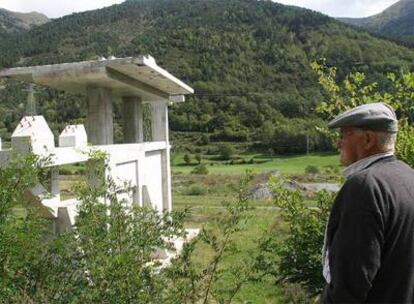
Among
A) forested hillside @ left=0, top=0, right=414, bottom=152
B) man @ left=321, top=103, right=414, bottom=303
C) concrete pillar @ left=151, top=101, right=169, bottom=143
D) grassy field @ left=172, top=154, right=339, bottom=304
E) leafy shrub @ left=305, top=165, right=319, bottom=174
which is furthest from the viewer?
forested hillside @ left=0, top=0, right=414, bottom=152

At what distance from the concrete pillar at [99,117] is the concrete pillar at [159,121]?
19.2ft

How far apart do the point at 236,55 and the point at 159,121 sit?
310 feet

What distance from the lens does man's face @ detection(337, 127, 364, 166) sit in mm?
2584

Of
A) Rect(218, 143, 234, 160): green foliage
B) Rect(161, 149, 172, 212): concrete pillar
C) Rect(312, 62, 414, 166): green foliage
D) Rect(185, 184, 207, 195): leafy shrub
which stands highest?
Rect(312, 62, 414, 166): green foliage

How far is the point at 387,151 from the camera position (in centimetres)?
258

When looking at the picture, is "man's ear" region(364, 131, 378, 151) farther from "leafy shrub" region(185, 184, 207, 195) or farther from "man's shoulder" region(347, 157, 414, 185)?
"leafy shrub" region(185, 184, 207, 195)

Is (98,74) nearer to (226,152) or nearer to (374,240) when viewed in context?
(374,240)

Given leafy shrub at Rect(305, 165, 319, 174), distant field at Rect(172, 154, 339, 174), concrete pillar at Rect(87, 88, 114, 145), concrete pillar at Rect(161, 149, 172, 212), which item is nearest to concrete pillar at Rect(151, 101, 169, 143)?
concrete pillar at Rect(161, 149, 172, 212)

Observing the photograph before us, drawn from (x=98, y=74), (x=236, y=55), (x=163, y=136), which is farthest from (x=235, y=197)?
(x=236, y=55)

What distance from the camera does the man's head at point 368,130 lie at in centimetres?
255

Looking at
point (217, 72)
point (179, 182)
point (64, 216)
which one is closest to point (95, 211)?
point (64, 216)

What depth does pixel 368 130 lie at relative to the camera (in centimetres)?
257

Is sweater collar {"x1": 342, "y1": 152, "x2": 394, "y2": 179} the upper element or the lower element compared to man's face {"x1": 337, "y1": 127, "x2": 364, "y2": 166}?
lower

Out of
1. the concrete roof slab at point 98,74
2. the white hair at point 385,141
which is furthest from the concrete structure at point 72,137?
the white hair at point 385,141
